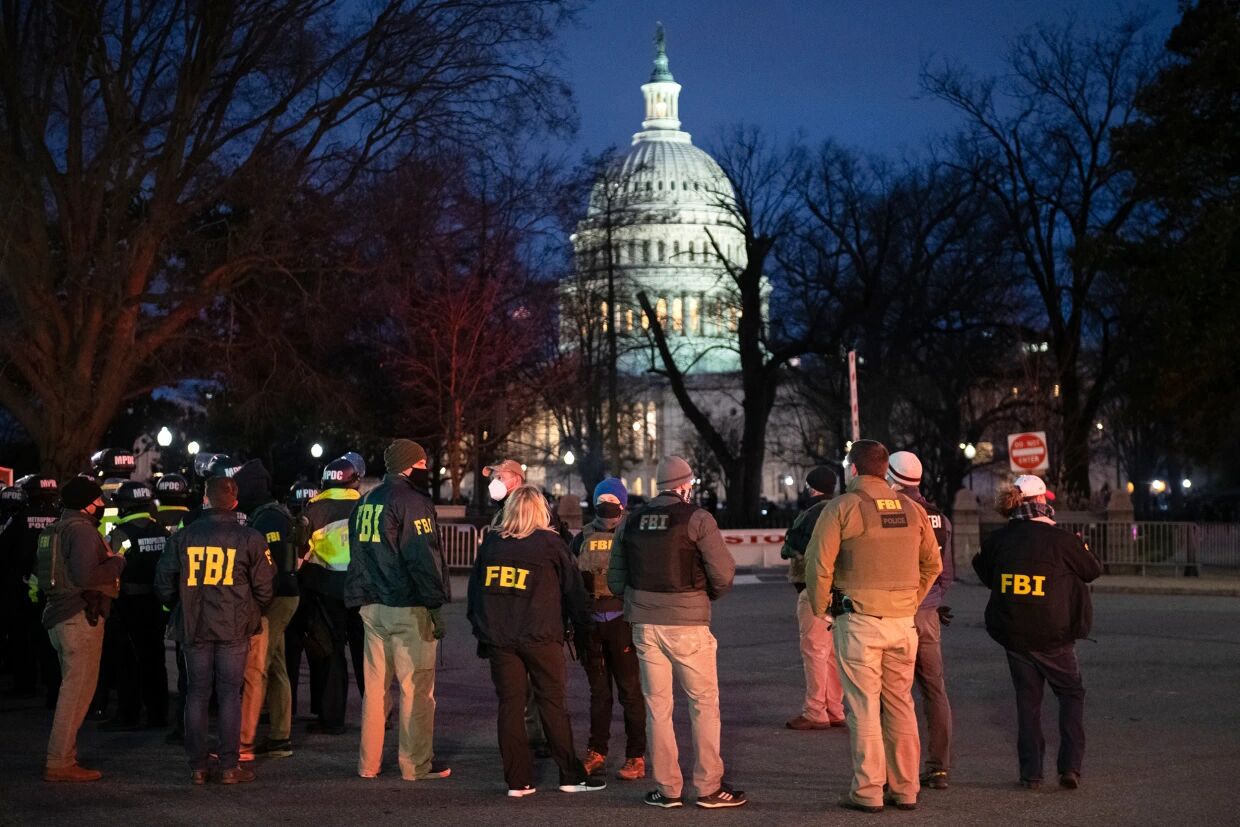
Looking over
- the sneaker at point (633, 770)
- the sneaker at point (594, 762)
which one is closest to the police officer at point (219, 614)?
the sneaker at point (594, 762)

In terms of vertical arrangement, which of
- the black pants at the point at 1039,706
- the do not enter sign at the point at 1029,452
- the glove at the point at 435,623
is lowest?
the black pants at the point at 1039,706

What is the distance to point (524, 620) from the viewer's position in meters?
9.19

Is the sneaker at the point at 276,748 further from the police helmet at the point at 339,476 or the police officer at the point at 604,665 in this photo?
the police officer at the point at 604,665

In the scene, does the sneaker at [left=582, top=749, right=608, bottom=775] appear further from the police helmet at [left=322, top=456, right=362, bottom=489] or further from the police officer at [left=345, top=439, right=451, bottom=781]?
the police helmet at [left=322, top=456, right=362, bottom=489]

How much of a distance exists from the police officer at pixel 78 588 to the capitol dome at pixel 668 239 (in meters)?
34.9

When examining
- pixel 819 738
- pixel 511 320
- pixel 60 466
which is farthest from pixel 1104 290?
pixel 819 738

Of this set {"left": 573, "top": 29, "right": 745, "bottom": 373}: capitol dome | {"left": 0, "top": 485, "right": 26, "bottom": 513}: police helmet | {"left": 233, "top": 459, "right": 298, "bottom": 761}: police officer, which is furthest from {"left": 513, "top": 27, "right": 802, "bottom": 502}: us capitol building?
{"left": 233, "top": 459, "right": 298, "bottom": 761}: police officer

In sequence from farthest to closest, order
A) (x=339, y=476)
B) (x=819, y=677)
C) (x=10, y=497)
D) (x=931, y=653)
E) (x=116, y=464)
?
1. (x=116, y=464)
2. (x=10, y=497)
3. (x=819, y=677)
4. (x=339, y=476)
5. (x=931, y=653)

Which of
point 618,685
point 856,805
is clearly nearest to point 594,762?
point 618,685

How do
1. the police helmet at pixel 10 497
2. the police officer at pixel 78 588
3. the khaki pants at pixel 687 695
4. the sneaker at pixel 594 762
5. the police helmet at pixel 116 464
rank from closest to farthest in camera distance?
the khaki pants at pixel 687 695
the sneaker at pixel 594 762
the police officer at pixel 78 588
the police helmet at pixel 10 497
the police helmet at pixel 116 464

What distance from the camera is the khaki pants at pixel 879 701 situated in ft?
28.5

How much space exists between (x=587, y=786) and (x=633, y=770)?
500 millimetres

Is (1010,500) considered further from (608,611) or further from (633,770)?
(633,770)

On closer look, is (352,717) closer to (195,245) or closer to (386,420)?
(195,245)
